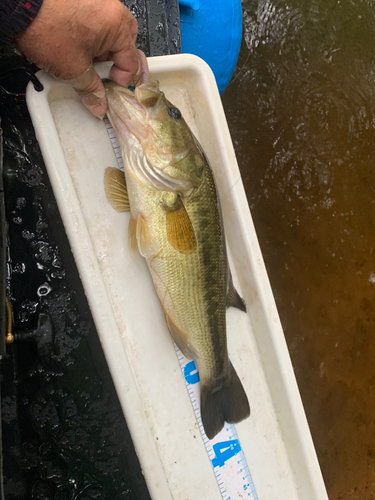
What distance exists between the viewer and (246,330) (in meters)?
1.81

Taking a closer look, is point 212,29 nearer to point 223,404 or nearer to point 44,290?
point 44,290

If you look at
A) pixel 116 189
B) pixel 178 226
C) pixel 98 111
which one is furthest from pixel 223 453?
pixel 98 111

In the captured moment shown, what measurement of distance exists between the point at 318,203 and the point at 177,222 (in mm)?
1624

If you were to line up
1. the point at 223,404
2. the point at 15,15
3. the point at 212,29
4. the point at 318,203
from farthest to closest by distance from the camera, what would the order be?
1. the point at 318,203
2. the point at 212,29
3. the point at 223,404
4. the point at 15,15

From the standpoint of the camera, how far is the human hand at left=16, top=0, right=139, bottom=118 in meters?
1.15

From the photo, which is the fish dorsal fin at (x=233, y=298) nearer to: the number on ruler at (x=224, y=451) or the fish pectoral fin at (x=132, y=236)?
the fish pectoral fin at (x=132, y=236)

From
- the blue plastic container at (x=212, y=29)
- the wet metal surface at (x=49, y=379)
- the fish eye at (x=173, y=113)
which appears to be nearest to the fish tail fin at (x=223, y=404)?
the wet metal surface at (x=49, y=379)

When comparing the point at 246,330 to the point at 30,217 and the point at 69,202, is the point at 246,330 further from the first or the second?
the point at 30,217

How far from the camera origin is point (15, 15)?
3.57ft

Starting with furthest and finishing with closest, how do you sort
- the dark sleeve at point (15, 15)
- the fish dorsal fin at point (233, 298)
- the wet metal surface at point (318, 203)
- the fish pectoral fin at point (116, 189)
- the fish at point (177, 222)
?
the wet metal surface at point (318, 203)
the fish dorsal fin at point (233, 298)
the fish pectoral fin at point (116, 189)
the fish at point (177, 222)
the dark sleeve at point (15, 15)

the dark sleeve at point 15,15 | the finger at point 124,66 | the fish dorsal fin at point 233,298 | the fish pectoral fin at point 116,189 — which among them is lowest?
the fish dorsal fin at point 233,298

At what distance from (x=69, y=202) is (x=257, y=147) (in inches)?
65.1

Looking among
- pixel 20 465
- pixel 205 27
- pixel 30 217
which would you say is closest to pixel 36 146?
pixel 30 217

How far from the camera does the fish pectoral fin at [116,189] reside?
1.56 metres
